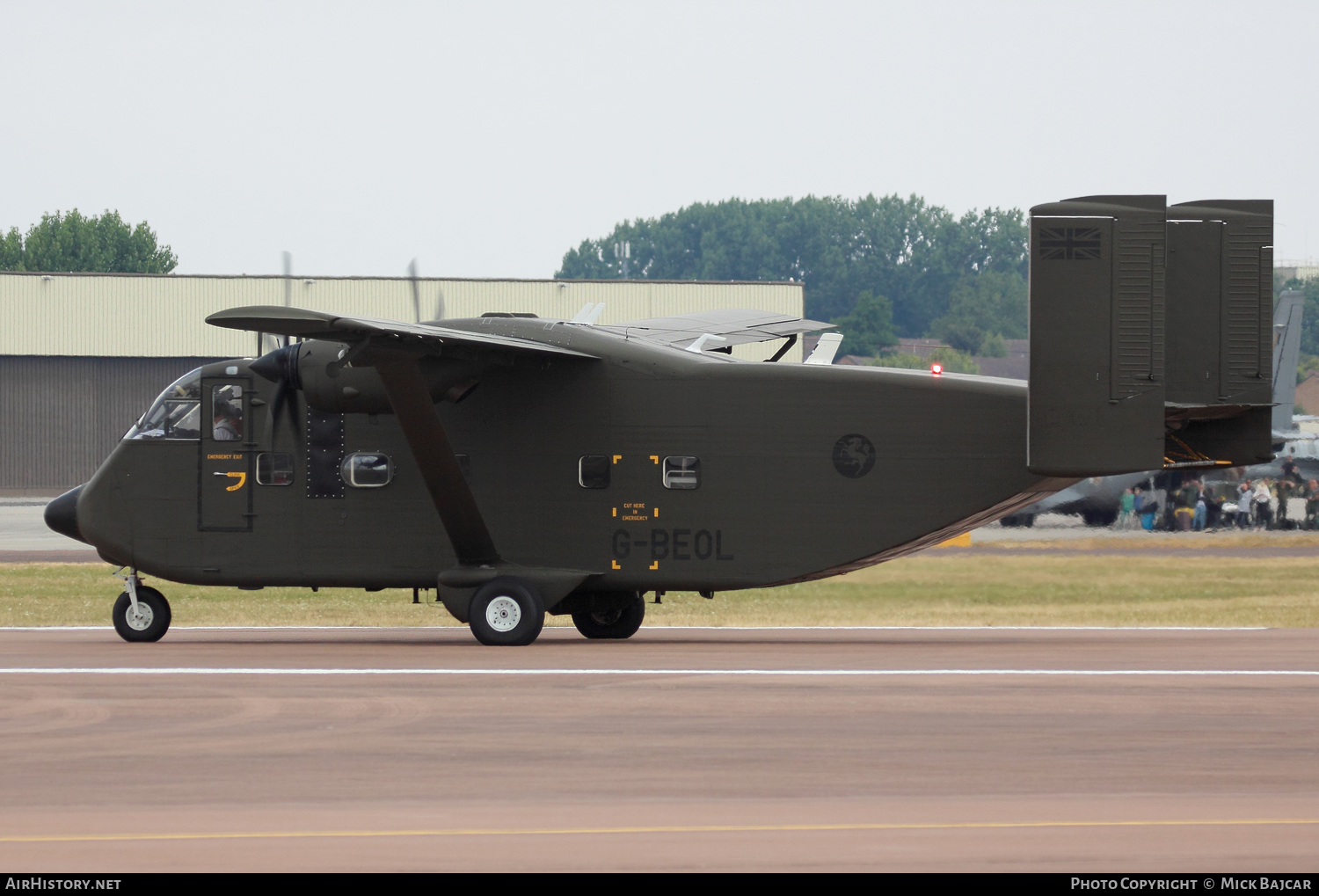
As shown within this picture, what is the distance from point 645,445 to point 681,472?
547 mm

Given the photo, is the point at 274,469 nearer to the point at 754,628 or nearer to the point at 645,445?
the point at 645,445

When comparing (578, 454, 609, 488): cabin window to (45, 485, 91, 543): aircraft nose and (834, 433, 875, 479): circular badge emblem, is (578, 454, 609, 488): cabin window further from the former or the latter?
(45, 485, 91, 543): aircraft nose

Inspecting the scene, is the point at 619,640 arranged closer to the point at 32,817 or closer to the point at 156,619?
the point at 156,619

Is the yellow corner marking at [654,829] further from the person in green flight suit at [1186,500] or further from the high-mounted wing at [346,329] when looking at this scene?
the person in green flight suit at [1186,500]

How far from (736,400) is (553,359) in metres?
2.29

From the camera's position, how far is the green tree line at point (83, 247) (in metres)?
112

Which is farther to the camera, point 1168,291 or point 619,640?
point 619,640

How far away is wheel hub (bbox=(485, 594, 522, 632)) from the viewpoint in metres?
18.6

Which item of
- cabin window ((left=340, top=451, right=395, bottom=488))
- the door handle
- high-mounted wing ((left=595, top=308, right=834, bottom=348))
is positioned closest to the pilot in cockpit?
the door handle

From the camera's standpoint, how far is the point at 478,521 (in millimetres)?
18719

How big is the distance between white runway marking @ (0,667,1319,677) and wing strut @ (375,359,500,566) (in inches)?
125

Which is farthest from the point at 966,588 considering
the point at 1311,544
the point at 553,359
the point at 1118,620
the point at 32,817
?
the point at 32,817

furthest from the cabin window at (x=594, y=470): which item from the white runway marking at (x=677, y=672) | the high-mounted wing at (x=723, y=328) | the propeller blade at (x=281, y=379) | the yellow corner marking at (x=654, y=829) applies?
the yellow corner marking at (x=654, y=829)

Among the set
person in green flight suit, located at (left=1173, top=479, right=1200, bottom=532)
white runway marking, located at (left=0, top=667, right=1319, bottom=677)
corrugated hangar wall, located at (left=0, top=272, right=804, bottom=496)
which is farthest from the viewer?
corrugated hangar wall, located at (left=0, top=272, right=804, bottom=496)
